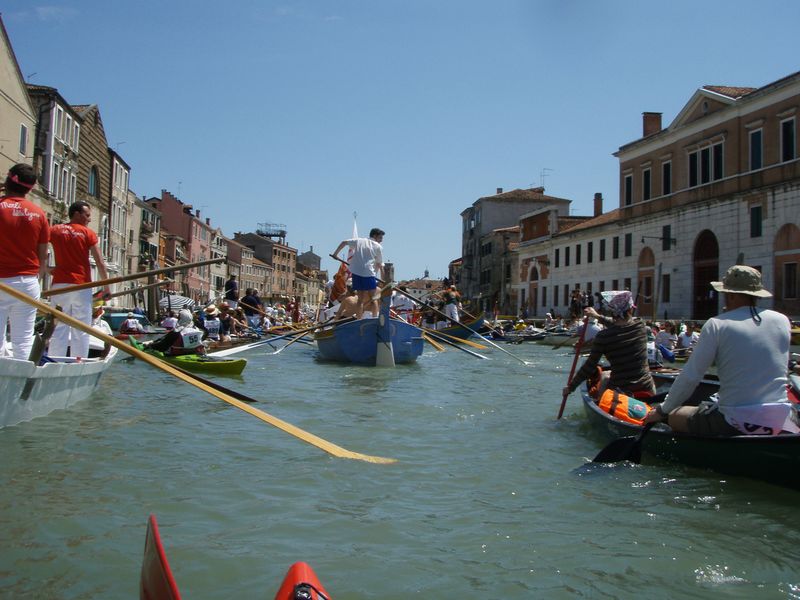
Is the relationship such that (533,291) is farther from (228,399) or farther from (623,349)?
(228,399)

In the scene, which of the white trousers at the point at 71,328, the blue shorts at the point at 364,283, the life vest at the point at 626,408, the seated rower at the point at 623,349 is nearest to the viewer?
the life vest at the point at 626,408

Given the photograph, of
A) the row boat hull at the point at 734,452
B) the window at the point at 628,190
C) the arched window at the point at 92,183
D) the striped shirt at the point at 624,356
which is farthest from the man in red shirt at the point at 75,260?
the window at the point at 628,190

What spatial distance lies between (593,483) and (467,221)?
236ft

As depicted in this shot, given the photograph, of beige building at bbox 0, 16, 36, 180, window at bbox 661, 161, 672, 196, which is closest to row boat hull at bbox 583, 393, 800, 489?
beige building at bbox 0, 16, 36, 180

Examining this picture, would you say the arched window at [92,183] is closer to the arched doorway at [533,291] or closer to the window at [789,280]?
the arched doorway at [533,291]

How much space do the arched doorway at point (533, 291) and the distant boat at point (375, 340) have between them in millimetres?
41493

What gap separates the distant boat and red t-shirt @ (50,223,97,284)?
22.5 ft

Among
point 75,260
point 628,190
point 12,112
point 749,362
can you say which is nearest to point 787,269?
point 628,190

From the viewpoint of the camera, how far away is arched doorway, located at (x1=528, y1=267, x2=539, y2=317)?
55.1 m

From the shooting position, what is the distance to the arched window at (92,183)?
39781mm

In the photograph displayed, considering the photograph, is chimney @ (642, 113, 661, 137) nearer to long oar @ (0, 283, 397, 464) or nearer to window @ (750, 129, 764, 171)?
window @ (750, 129, 764, 171)

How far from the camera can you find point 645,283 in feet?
129

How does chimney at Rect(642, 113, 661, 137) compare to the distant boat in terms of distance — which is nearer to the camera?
the distant boat

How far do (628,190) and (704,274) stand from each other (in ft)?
28.3
